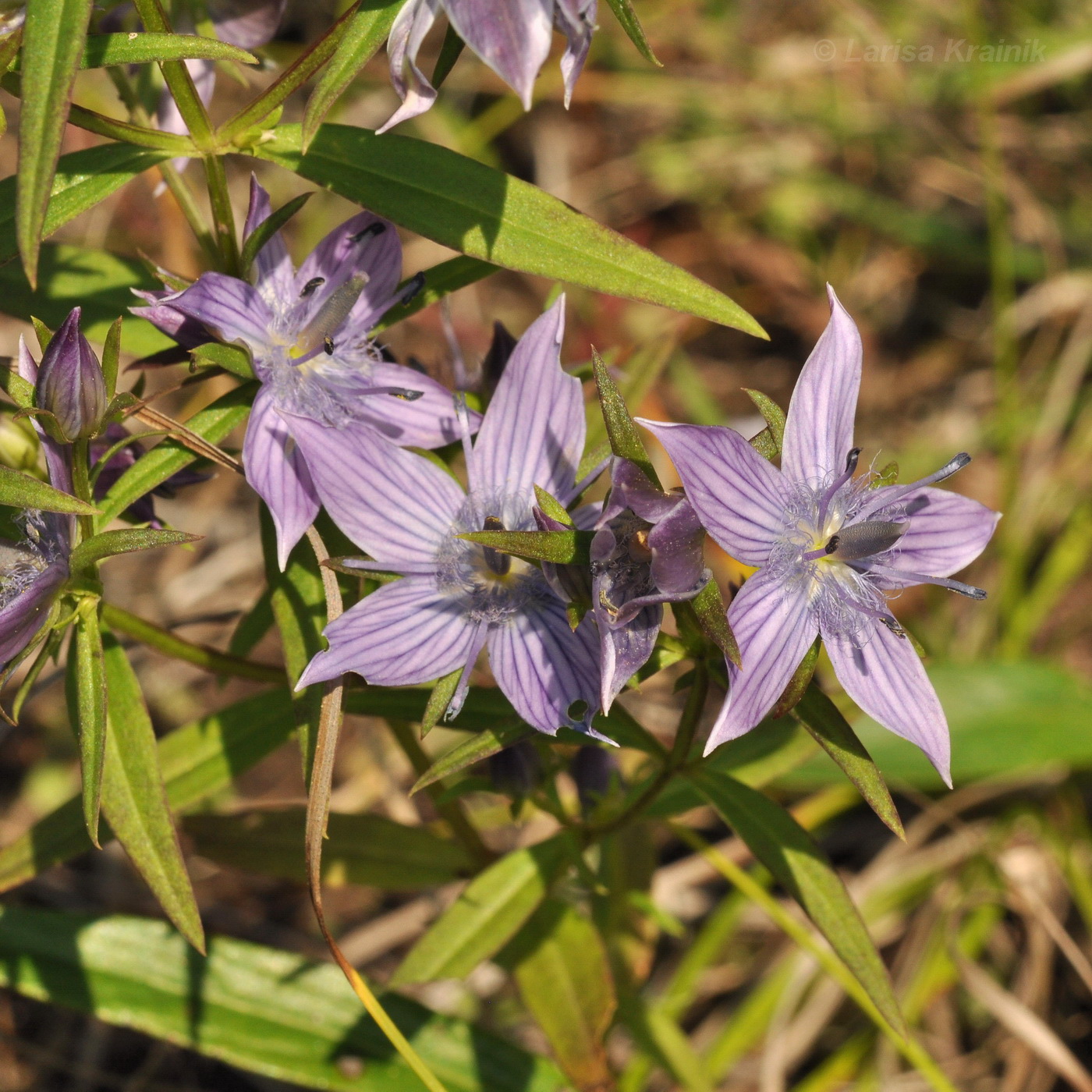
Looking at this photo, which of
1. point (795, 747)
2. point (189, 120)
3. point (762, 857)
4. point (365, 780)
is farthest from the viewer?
point (365, 780)

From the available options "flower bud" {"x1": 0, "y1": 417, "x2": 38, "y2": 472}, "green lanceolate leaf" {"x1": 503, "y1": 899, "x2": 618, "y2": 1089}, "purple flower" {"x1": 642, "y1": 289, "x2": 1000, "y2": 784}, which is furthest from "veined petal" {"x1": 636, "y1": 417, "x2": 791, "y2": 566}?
"green lanceolate leaf" {"x1": 503, "y1": 899, "x2": 618, "y2": 1089}

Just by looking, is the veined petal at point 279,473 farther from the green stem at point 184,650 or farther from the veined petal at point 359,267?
the green stem at point 184,650

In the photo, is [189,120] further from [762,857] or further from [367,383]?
[762,857]

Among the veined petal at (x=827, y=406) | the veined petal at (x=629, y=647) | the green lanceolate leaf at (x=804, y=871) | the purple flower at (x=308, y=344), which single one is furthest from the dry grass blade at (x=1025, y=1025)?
the purple flower at (x=308, y=344)

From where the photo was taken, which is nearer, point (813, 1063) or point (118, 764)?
point (118, 764)

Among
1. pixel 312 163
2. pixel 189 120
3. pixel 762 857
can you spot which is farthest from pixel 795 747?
pixel 189 120

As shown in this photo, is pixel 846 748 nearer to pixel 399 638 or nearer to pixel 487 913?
pixel 399 638

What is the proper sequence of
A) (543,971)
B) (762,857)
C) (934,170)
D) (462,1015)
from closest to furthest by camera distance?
(762,857) → (543,971) → (462,1015) → (934,170)
